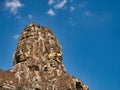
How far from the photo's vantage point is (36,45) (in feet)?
336

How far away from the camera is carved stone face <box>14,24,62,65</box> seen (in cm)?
10094

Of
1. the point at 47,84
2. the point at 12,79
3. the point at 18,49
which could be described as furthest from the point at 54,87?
the point at 18,49

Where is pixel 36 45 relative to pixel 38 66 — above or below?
above

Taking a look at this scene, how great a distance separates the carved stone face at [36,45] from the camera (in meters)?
101

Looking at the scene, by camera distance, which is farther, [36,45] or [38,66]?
[36,45]

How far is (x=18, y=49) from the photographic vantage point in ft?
340

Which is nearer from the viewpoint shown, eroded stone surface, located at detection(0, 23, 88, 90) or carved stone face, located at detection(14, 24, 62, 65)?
eroded stone surface, located at detection(0, 23, 88, 90)

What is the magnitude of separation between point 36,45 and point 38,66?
8.66 meters

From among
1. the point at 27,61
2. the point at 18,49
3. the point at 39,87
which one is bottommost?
the point at 39,87

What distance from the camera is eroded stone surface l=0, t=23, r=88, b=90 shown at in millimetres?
89688

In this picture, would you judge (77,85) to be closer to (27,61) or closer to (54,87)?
(54,87)

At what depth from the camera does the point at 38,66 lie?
95812mm

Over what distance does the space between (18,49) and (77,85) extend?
2052 cm

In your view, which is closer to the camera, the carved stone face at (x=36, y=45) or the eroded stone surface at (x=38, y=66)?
the eroded stone surface at (x=38, y=66)
